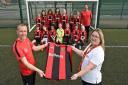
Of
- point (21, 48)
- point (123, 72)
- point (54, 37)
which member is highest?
point (21, 48)

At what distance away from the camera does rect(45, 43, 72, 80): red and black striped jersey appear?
15.8 feet

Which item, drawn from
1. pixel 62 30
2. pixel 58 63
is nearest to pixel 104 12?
pixel 62 30

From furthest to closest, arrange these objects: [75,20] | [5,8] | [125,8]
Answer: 1. [5,8]
2. [125,8]
3. [75,20]

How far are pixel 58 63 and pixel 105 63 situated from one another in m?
4.37

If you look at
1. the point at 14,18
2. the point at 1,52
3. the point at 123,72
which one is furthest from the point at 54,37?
the point at 14,18

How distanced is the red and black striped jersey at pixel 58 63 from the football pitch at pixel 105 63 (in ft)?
7.82

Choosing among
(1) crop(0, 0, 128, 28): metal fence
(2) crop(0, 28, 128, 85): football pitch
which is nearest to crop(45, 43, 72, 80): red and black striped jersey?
(2) crop(0, 28, 128, 85): football pitch

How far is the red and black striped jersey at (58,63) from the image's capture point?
4.81 meters

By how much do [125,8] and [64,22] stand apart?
945cm

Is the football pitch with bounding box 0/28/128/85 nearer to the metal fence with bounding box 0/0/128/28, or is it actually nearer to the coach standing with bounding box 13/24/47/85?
the coach standing with bounding box 13/24/47/85

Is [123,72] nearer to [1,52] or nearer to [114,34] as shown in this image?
[1,52]

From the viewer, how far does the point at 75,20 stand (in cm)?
1368

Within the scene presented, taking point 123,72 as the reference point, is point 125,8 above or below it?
above

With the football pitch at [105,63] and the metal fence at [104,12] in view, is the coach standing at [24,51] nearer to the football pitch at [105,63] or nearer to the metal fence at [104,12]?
the football pitch at [105,63]
